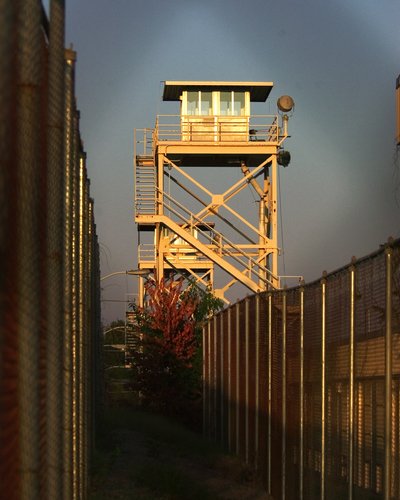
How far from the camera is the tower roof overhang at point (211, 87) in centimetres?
4903

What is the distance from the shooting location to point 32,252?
15.6 ft

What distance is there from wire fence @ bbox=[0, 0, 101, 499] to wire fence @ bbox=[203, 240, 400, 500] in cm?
239

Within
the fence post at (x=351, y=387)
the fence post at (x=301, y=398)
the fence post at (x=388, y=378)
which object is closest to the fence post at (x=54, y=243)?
the fence post at (x=388, y=378)

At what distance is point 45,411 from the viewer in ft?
20.2

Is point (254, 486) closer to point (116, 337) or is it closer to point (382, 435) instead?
point (382, 435)

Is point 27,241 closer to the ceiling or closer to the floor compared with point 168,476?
closer to the ceiling

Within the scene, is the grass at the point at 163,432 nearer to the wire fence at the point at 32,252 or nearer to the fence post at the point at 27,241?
the wire fence at the point at 32,252

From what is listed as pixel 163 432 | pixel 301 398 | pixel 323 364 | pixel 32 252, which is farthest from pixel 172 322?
pixel 32 252

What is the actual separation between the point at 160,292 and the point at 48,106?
1142 inches

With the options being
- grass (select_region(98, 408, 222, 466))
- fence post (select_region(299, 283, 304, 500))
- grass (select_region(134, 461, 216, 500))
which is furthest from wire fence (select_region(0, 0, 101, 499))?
grass (select_region(98, 408, 222, 466))

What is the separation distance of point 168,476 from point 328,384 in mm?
4550

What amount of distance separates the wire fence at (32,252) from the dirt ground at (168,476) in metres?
6.85

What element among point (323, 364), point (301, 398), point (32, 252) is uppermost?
point (32, 252)

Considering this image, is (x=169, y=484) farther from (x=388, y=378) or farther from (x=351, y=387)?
(x=388, y=378)
